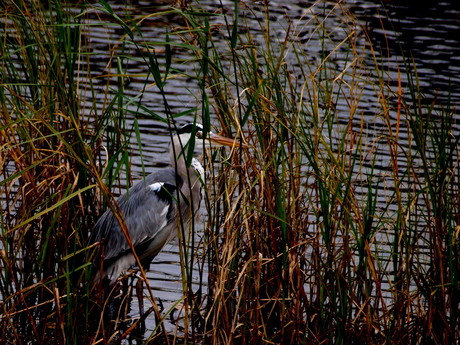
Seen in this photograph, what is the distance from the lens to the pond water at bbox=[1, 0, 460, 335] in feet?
18.8

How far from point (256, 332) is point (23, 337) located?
3.89 feet

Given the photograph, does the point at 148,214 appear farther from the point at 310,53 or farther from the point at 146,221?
the point at 310,53

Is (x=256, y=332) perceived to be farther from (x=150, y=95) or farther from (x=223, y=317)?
(x=150, y=95)

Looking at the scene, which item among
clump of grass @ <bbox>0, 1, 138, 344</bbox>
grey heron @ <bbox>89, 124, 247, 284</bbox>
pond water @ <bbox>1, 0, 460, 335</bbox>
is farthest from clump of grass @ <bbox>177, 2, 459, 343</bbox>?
pond water @ <bbox>1, 0, 460, 335</bbox>

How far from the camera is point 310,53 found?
9.84 m

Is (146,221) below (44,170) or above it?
below

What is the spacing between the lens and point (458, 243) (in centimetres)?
331

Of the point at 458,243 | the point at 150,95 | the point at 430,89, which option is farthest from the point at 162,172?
the point at 430,89

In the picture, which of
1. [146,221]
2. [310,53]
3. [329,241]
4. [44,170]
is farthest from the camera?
[310,53]

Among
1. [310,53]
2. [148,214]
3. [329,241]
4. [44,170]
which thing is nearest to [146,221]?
[148,214]

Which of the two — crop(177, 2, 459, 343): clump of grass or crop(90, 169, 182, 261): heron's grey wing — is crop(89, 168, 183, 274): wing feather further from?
crop(177, 2, 459, 343): clump of grass

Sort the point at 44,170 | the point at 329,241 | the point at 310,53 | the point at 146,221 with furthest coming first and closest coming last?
1. the point at 310,53
2. the point at 146,221
3. the point at 44,170
4. the point at 329,241

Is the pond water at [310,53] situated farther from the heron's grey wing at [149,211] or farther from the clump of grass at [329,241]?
the clump of grass at [329,241]

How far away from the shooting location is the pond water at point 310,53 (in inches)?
226
